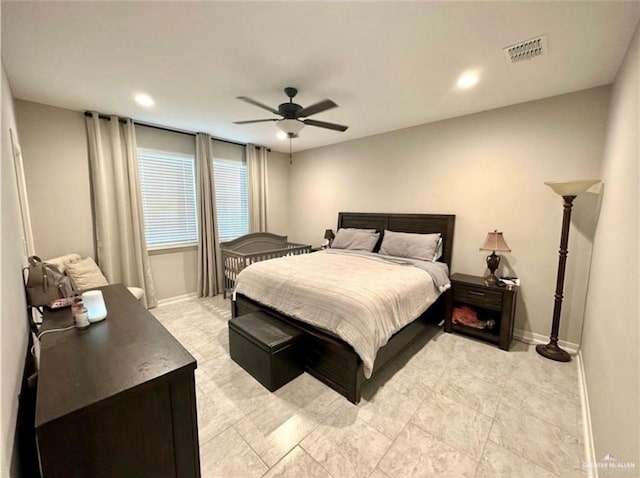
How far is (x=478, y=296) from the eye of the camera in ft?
9.46

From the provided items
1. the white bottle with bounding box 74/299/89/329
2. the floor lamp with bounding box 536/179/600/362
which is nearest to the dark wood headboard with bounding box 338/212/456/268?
the floor lamp with bounding box 536/179/600/362

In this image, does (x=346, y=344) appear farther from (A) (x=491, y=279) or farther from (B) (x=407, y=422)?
(A) (x=491, y=279)

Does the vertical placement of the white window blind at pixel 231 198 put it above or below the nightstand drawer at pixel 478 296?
above

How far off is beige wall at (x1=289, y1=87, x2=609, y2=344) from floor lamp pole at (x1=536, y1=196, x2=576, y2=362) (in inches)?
7.9

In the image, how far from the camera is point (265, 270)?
285 cm

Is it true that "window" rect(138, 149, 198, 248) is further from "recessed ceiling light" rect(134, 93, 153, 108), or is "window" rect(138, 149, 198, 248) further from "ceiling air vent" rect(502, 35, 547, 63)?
"ceiling air vent" rect(502, 35, 547, 63)

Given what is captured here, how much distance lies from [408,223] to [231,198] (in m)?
3.10

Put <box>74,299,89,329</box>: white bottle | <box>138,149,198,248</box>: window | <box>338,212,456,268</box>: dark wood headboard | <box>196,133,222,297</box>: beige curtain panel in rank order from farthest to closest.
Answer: <box>196,133,222,297</box>: beige curtain panel
<box>138,149,198,248</box>: window
<box>338,212,456,268</box>: dark wood headboard
<box>74,299,89,329</box>: white bottle

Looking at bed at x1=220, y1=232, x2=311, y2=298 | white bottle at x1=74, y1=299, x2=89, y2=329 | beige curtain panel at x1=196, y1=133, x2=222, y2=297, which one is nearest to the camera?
white bottle at x1=74, y1=299, x2=89, y2=329

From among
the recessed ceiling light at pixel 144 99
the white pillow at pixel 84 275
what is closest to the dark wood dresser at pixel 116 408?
the white pillow at pixel 84 275

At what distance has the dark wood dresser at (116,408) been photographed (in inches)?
32.2

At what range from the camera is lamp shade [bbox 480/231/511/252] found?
2.79 m

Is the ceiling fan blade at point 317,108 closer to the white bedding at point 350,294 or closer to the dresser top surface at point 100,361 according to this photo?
the white bedding at point 350,294

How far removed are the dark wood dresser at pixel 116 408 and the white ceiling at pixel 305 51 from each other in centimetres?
189
